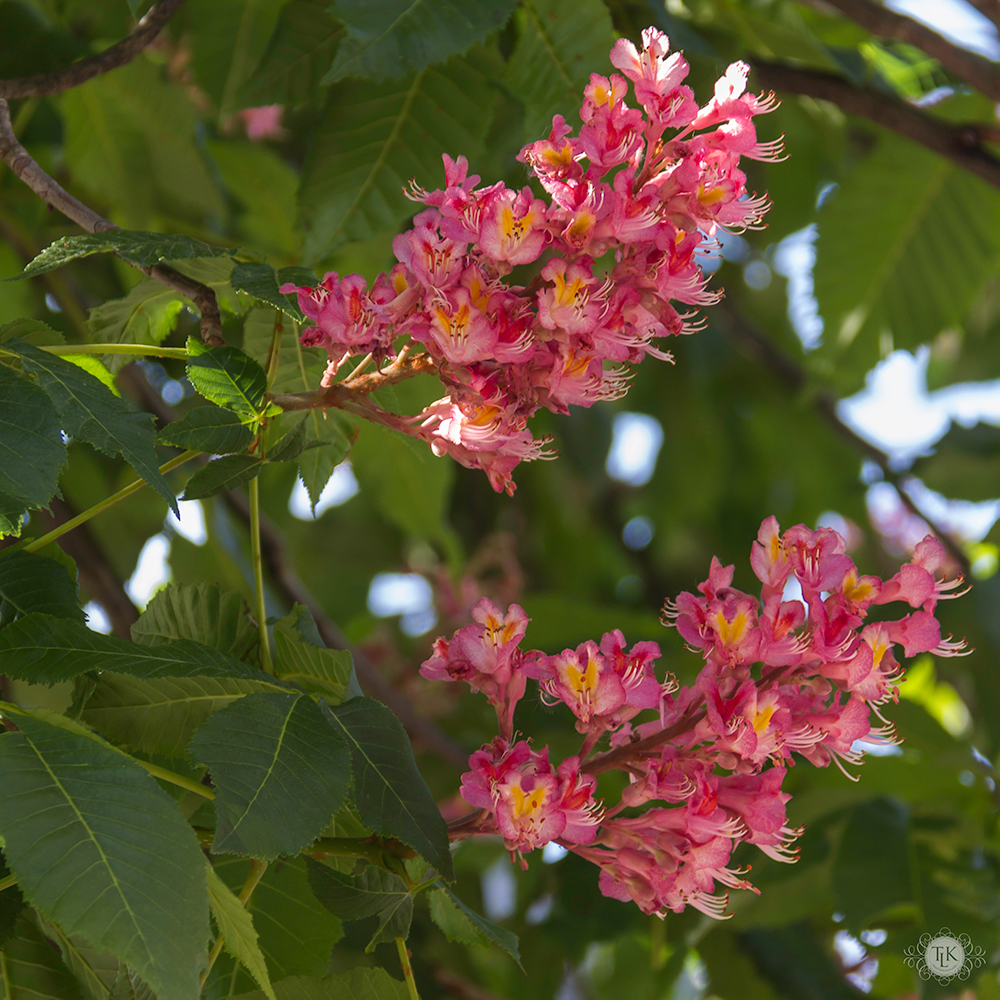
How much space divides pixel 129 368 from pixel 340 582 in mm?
1096

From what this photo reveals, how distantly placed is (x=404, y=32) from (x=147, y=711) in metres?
0.49

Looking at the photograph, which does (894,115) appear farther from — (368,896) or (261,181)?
(368,896)

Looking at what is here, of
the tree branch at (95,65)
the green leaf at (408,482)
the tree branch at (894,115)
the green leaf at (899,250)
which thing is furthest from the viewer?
the green leaf at (899,250)

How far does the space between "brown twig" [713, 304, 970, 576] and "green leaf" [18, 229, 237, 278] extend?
1535mm

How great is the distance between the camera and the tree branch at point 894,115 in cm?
117

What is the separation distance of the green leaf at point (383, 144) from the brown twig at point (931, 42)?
514mm

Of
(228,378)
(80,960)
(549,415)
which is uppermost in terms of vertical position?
(228,378)

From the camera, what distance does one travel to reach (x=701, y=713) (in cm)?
60

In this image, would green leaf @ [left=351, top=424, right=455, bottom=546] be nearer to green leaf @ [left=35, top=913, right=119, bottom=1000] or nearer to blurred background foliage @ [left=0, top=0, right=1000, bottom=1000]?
blurred background foliage @ [left=0, top=0, right=1000, bottom=1000]

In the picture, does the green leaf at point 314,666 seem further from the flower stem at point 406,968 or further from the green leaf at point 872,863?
the green leaf at point 872,863

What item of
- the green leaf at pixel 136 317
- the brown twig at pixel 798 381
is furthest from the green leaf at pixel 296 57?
the brown twig at pixel 798 381

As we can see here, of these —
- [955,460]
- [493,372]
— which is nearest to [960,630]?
[955,460]

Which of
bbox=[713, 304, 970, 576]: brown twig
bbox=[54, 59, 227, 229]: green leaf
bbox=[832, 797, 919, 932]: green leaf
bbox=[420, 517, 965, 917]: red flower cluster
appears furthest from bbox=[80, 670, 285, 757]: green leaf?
bbox=[713, 304, 970, 576]: brown twig

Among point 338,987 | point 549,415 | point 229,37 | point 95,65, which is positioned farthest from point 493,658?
point 549,415
